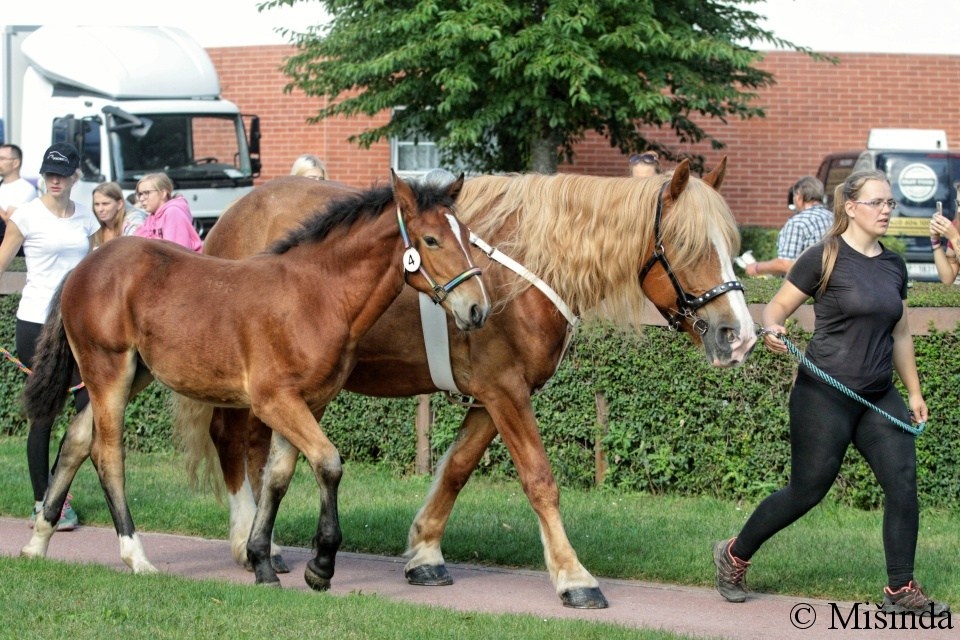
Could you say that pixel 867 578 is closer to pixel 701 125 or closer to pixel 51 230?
pixel 51 230

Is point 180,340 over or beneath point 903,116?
beneath

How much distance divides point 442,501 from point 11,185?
4959 millimetres

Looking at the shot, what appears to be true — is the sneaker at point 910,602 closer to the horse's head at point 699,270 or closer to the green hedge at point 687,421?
the horse's head at point 699,270

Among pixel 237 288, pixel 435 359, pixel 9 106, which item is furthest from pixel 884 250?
pixel 9 106

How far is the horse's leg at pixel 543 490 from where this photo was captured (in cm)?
580

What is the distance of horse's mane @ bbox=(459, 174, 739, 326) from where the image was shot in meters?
5.72

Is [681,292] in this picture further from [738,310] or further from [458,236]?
[458,236]

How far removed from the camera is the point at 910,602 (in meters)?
5.45

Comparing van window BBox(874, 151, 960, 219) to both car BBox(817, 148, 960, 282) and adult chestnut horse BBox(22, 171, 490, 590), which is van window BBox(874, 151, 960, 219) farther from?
adult chestnut horse BBox(22, 171, 490, 590)

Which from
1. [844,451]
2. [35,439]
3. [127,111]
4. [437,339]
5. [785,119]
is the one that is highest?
[785,119]

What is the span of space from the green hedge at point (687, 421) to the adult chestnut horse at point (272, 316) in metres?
2.51

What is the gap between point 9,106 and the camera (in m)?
19.3

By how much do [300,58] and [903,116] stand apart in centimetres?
1099

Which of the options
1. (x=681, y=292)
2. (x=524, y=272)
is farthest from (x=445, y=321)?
(x=681, y=292)
